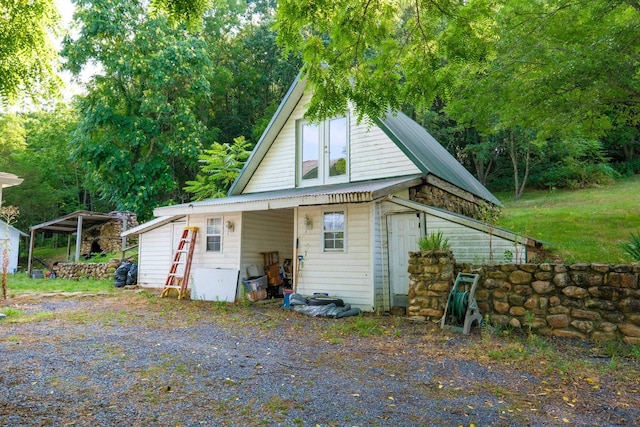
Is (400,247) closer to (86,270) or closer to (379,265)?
(379,265)

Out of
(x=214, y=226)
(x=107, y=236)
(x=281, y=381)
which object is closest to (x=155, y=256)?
(x=214, y=226)

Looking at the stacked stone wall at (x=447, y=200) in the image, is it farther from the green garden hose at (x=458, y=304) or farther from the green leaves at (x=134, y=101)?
the green leaves at (x=134, y=101)

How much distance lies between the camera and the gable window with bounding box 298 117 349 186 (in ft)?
37.2

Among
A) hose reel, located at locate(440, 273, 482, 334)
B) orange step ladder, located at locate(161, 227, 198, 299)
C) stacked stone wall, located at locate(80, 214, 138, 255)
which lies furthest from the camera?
stacked stone wall, located at locate(80, 214, 138, 255)

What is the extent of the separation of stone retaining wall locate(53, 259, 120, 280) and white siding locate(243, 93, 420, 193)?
7.91 m

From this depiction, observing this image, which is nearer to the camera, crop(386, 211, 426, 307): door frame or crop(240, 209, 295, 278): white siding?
crop(386, 211, 426, 307): door frame

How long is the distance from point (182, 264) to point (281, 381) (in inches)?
351

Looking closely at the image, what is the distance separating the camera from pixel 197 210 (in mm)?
10984

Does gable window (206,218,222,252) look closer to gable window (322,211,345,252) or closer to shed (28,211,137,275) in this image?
gable window (322,211,345,252)

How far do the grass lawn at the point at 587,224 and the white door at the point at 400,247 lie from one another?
283 cm

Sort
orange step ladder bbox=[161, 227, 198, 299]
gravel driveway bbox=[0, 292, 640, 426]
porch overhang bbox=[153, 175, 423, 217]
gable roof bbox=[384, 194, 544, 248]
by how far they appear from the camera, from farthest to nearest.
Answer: orange step ladder bbox=[161, 227, 198, 299] → porch overhang bbox=[153, 175, 423, 217] → gable roof bbox=[384, 194, 544, 248] → gravel driveway bbox=[0, 292, 640, 426]

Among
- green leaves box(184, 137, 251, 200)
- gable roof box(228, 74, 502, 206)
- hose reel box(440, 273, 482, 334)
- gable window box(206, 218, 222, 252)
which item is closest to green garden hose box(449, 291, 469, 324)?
hose reel box(440, 273, 482, 334)

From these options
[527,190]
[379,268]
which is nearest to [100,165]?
[379,268]

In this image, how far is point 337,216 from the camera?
376 inches
